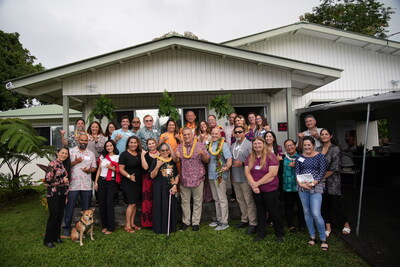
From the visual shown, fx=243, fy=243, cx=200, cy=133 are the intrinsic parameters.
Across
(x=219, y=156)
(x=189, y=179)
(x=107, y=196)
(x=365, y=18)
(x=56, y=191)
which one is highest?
(x=365, y=18)

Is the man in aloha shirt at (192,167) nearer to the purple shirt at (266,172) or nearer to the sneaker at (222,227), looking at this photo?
the sneaker at (222,227)

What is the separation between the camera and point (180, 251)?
13.2 ft

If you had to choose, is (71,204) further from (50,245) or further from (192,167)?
(192,167)

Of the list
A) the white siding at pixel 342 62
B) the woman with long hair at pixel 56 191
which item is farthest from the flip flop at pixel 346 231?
the white siding at pixel 342 62

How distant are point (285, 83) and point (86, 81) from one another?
548 centimetres

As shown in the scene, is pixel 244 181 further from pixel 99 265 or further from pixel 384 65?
pixel 384 65

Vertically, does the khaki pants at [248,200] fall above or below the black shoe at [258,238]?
above

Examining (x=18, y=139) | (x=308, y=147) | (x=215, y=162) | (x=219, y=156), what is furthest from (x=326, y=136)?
(x=18, y=139)

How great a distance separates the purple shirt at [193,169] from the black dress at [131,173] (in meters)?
0.89

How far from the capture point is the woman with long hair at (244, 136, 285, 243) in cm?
414

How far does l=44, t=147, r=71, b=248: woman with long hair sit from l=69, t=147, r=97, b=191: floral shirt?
16 centimetres

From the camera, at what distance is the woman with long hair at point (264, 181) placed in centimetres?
414

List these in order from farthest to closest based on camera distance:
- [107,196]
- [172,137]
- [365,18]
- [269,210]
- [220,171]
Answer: [365,18], [172,137], [107,196], [220,171], [269,210]

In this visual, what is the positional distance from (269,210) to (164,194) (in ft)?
6.46
